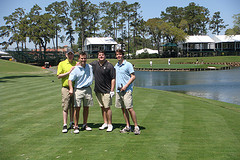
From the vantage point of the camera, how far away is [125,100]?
7191 mm

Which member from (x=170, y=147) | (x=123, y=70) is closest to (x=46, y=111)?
(x=123, y=70)

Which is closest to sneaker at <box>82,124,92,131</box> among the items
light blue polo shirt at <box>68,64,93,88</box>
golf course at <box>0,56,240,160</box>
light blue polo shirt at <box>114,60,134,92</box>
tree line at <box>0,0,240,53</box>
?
golf course at <box>0,56,240,160</box>

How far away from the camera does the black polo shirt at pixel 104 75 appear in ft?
24.2

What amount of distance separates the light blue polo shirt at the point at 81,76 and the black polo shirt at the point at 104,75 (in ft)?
0.57

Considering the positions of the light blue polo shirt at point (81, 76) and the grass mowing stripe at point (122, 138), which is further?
the light blue polo shirt at point (81, 76)

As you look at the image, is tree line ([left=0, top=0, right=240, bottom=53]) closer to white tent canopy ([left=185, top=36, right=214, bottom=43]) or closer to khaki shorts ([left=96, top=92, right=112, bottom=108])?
white tent canopy ([left=185, top=36, right=214, bottom=43])

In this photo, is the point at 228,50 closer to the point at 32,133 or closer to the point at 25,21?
the point at 25,21

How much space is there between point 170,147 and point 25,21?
81.8 m

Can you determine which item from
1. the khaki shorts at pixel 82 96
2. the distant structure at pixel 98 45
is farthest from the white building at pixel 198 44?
the khaki shorts at pixel 82 96

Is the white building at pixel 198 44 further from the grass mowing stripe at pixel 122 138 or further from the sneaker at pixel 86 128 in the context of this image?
the sneaker at pixel 86 128

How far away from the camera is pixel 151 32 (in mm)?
96562

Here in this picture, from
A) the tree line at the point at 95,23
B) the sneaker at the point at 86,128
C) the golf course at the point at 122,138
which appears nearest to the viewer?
the golf course at the point at 122,138

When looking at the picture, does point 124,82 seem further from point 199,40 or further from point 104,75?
point 199,40

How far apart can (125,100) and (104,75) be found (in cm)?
90
